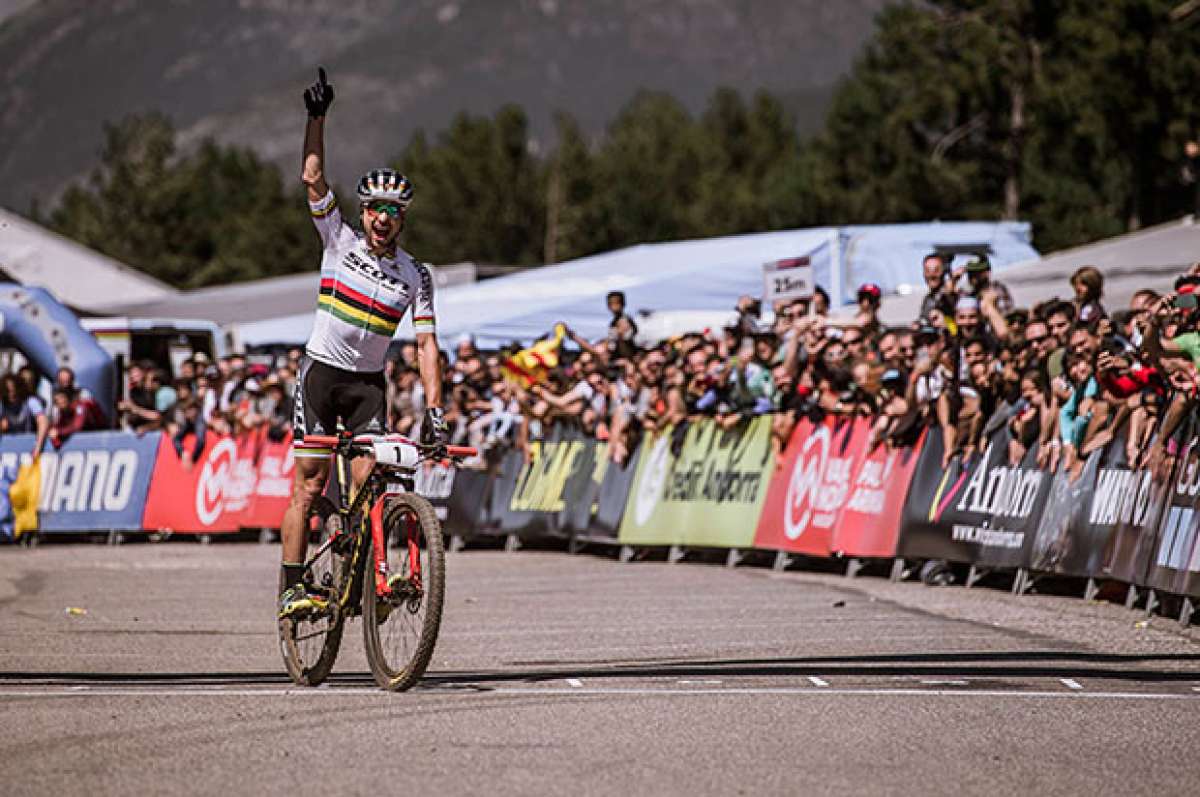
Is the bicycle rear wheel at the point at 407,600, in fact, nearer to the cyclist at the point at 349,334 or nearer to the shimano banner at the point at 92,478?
the cyclist at the point at 349,334

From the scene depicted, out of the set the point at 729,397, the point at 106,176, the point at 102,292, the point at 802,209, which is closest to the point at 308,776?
the point at 729,397

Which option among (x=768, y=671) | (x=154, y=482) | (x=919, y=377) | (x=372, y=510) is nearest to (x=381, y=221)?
(x=372, y=510)

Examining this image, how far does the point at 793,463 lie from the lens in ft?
65.1

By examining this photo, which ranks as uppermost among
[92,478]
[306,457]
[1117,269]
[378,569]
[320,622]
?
[1117,269]

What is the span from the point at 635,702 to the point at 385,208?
2550 mm

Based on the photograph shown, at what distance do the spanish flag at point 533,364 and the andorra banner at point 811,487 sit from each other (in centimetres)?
551

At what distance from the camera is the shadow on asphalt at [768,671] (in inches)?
402

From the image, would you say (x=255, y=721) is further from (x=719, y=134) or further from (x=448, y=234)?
(x=719, y=134)

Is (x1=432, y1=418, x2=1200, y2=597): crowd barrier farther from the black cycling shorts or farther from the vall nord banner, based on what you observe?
the black cycling shorts

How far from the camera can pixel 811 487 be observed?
19281 mm

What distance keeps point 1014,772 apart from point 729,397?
1374cm

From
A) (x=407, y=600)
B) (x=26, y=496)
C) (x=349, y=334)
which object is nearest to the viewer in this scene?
(x=407, y=600)

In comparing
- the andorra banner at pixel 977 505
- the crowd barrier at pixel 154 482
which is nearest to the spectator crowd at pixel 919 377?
the andorra banner at pixel 977 505

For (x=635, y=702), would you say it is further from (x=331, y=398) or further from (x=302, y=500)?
(x=331, y=398)
